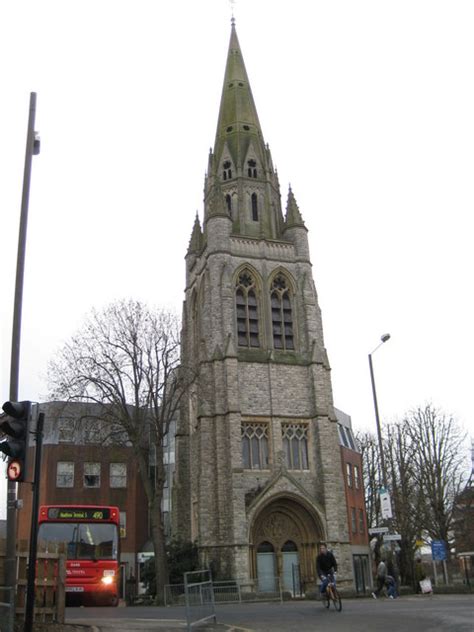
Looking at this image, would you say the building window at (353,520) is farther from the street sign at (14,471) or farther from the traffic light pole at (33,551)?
the street sign at (14,471)

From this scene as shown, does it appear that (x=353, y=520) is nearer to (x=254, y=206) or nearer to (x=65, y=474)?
(x=65, y=474)

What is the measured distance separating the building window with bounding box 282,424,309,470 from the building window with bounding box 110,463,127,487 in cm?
1724

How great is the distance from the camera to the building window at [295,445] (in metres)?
34.3

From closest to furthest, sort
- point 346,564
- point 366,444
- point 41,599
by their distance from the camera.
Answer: point 41,599
point 346,564
point 366,444

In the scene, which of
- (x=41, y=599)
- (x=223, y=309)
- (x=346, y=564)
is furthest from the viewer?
(x=223, y=309)

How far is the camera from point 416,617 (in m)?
12.5

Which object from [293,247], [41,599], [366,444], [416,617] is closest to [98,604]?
[41,599]

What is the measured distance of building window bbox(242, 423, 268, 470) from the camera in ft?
110

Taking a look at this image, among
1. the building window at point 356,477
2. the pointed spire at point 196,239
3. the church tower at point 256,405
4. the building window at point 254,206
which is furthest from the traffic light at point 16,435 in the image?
the building window at point 356,477

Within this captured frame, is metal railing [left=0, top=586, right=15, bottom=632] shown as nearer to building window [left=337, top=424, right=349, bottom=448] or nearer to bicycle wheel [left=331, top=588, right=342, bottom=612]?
bicycle wheel [left=331, top=588, right=342, bottom=612]

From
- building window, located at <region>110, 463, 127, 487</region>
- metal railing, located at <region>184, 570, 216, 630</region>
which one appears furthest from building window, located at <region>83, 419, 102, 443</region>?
building window, located at <region>110, 463, 127, 487</region>

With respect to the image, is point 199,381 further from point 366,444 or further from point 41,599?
point 366,444

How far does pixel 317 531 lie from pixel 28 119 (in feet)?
85.9

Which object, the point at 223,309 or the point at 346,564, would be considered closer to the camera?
the point at 346,564
